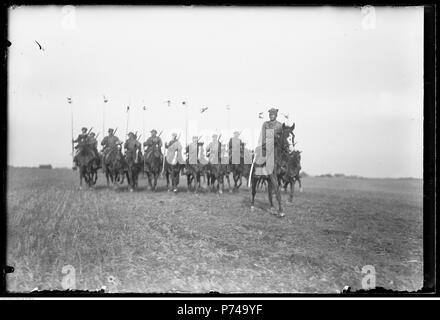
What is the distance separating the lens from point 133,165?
9867 mm

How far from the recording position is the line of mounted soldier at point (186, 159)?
293 inches

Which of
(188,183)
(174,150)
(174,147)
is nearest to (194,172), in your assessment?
(188,183)

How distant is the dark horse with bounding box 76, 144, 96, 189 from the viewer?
8508 millimetres

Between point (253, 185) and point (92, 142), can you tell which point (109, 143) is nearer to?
point (92, 142)

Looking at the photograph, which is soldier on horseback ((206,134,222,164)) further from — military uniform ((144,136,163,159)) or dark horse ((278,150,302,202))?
dark horse ((278,150,302,202))

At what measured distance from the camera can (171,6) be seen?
6.39 metres

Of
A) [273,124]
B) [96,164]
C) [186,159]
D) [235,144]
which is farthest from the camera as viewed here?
[96,164]

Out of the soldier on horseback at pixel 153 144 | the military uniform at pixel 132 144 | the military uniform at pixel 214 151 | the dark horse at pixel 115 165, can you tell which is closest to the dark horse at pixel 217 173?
the military uniform at pixel 214 151

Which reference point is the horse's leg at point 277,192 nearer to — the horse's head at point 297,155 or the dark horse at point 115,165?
the horse's head at point 297,155

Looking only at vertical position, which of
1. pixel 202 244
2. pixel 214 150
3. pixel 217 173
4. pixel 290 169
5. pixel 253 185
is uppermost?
pixel 214 150

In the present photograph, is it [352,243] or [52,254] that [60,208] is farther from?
[352,243]

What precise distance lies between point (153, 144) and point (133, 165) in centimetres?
160
